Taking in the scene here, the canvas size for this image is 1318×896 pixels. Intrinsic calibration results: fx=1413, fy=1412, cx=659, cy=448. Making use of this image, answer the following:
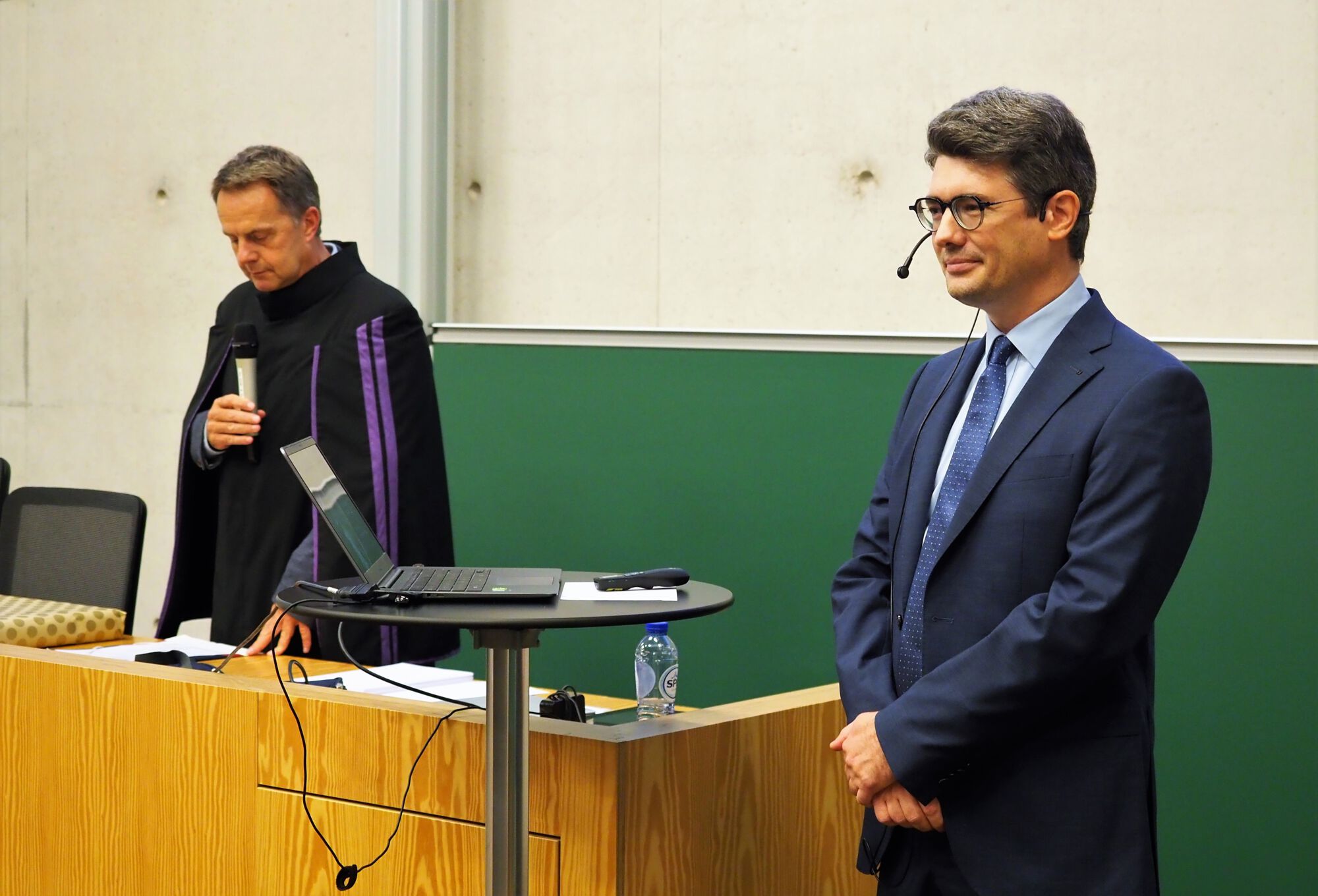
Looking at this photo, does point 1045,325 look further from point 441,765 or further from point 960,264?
point 441,765

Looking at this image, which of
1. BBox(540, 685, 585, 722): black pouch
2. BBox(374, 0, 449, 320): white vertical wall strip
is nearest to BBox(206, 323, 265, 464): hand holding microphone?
BBox(540, 685, 585, 722): black pouch

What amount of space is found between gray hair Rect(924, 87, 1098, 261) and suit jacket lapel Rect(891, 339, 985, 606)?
253 mm

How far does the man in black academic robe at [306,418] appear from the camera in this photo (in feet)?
9.73

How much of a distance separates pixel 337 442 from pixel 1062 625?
1837 millimetres

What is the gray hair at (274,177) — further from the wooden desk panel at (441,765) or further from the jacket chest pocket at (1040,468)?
the jacket chest pocket at (1040,468)

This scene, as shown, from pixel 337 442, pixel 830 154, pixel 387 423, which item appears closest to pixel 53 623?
pixel 337 442

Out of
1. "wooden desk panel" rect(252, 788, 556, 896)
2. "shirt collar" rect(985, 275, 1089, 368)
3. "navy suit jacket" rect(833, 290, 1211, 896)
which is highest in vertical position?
"shirt collar" rect(985, 275, 1089, 368)

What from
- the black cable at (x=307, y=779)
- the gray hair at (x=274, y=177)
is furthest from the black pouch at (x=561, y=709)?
the gray hair at (x=274, y=177)

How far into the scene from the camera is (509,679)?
169 cm

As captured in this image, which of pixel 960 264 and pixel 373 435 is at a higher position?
pixel 960 264

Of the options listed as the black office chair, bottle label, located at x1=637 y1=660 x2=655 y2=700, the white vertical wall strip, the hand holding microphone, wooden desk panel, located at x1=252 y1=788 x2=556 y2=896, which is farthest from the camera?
the white vertical wall strip

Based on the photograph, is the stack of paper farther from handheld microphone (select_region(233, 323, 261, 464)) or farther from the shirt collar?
the shirt collar

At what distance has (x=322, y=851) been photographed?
6.82ft

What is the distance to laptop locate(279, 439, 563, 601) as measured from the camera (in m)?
1.57
